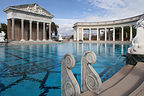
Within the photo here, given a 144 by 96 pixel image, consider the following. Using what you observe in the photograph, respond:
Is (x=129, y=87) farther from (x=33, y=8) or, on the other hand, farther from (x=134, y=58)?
(x=33, y=8)

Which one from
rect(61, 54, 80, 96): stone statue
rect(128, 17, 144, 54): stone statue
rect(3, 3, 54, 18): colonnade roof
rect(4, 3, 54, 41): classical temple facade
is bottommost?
rect(61, 54, 80, 96): stone statue

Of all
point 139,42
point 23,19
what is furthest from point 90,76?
point 23,19

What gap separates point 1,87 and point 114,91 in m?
3.71

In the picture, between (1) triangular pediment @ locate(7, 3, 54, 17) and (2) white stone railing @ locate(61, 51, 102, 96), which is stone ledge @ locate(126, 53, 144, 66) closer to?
(2) white stone railing @ locate(61, 51, 102, 96)

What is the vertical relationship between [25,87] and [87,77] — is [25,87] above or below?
below

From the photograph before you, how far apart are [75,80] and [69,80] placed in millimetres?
134

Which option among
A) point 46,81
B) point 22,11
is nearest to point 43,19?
point 22,11

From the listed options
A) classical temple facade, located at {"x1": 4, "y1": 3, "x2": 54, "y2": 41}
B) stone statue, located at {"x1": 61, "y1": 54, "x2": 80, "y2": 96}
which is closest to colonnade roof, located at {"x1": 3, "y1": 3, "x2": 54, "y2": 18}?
classical temple facade, located at {"x1": 4, "y1": 3, "x2": 54, "y2": 41}

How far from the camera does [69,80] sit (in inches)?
85.2

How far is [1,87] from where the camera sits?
377 cm

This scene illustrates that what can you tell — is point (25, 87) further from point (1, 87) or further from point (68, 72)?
point (68, 72)

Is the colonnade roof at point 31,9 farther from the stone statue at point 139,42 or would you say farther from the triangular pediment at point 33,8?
the stone statue at point 139,42

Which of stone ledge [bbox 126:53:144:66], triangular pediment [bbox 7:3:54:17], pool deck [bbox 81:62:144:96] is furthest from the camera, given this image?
triangular pediment [bbox 7:3:54:17]

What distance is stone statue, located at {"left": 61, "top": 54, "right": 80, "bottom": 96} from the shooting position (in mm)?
2015
